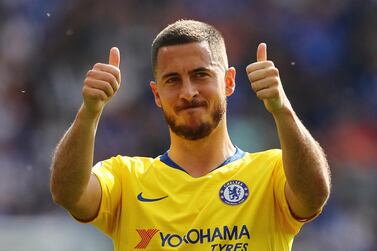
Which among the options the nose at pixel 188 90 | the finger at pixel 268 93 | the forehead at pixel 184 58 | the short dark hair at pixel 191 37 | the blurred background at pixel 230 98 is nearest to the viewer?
the finger at pixel 268 93

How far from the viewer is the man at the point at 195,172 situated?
404 centimetres

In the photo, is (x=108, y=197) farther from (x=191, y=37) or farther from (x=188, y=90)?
(x=191, y=37)

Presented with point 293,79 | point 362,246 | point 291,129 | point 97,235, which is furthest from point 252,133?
point 291,129

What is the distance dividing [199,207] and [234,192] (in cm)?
20

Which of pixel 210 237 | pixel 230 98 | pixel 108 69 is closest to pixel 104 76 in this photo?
pixel 108 69

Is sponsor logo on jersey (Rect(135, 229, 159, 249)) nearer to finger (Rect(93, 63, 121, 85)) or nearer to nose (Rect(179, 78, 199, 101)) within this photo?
nose (Rect(179, 78, 199, 101))

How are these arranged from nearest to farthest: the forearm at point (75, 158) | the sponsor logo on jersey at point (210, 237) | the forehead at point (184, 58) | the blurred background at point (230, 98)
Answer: the forearm at point (75, 158)
the sponsor logo on jersey at point (210, 237)
the forehead at point (184, 58)
the blurred background at point (230, 98)

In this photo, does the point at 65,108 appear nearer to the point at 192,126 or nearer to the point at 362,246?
the point at 362,246

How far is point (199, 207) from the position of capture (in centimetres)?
434

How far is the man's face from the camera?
4.38 meters

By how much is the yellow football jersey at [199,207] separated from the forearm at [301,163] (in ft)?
0.64

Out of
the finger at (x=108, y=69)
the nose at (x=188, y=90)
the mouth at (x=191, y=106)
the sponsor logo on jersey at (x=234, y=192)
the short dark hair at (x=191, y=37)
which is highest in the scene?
→ the short dark hair at (x=191, y=37)

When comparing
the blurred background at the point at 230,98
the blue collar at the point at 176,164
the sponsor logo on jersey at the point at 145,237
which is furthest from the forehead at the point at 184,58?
the blurred background at the point at 230,98

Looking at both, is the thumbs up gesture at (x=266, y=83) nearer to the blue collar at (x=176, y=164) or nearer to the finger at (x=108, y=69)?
the finger at (x=108, y=69)
